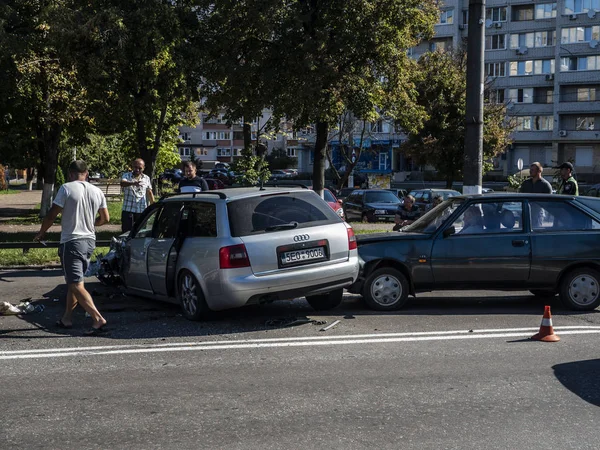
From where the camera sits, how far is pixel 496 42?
75.8 meters

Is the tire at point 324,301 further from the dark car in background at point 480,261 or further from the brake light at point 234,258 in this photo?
the brake light at point 234,258

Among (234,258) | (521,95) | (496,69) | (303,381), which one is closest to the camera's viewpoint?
(303,381)

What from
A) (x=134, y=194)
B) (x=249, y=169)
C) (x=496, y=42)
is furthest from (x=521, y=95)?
(x=134, y=194)

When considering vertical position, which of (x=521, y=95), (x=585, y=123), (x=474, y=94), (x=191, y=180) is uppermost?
(x=521, y=95)

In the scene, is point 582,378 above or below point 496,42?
below

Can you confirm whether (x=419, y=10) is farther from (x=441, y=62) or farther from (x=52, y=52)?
(x=441, y=62)

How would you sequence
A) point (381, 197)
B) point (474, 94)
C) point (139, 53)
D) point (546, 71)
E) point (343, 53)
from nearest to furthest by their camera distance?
point (474, 94) < point (343, 53) < point (139, 53) < point (381, 197) < point (546, 71)

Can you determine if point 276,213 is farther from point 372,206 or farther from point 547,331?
point 372,206

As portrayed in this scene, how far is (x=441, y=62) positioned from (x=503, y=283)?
111ft

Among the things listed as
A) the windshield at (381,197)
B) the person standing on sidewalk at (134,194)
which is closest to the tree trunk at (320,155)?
the person standing on sidewalk at (134,194)

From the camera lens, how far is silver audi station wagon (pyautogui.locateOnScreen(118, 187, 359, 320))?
886cm

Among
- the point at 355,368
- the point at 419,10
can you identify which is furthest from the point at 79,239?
the point at 419,10

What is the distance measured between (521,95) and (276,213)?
230 feet

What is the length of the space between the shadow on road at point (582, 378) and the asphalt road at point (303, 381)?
0.02 meters
